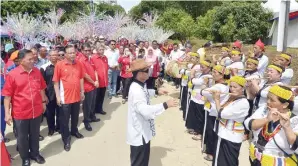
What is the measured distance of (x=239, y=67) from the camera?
5668mm

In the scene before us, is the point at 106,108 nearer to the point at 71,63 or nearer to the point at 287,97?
the point at 71,63

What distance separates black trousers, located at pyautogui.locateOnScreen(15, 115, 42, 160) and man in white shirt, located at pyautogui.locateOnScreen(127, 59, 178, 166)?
174 centimetres

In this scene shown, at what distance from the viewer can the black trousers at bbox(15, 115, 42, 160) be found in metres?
4.25

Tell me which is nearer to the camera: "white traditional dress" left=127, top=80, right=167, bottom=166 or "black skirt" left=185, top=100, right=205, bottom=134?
"white traditional dress" left=127, top=80, right=167, bottom=166

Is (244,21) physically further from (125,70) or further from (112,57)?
(112,57)

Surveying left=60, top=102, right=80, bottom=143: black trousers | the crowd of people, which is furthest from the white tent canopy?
left=60, top=102, right=80, bottom=143: black trousers

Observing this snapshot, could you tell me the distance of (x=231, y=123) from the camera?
3.54m

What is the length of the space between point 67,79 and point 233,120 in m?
2.92

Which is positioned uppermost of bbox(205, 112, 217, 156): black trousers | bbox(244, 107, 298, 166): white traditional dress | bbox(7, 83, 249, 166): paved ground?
bbox(244, 107, 298, 166): white traditional dress

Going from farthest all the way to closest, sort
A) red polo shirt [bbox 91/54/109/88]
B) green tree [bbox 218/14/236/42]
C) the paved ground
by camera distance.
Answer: green tree [bbox 218/14/236/42] → red polo shirt [bbox 91/54/109/88] → the paved ground

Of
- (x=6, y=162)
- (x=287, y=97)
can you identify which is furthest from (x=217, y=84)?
(x=6, y=162)

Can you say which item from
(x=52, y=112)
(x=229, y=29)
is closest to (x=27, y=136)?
(x=52, y=112)

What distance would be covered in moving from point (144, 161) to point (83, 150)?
176cm

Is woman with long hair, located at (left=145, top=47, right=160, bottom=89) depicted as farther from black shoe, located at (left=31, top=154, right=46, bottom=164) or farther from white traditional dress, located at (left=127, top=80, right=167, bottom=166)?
white traditional dress, located at (left=127, top=80, right=167, bottom=166)
